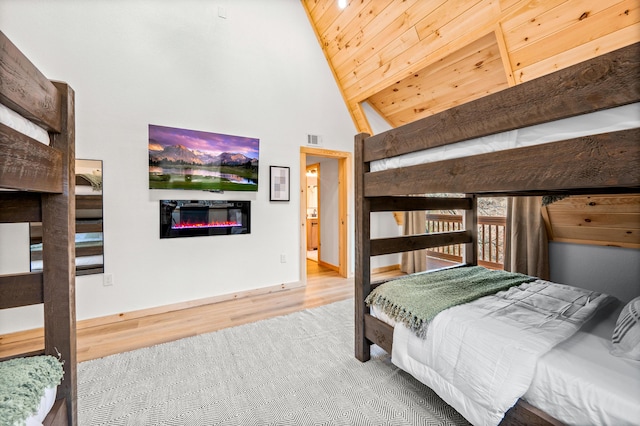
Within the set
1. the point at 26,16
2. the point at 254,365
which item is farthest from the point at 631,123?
the point at 26,16

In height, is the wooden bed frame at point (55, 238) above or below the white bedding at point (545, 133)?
below

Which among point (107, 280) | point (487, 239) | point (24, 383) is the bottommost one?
point (107, 280)

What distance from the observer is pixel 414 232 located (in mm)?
4117

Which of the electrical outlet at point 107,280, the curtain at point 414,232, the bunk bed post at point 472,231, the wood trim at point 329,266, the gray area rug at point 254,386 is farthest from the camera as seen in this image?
the wood trim at point 329,266

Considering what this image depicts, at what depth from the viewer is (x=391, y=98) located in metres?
3.78

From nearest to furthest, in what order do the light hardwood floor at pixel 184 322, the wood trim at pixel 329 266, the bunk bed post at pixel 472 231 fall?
1. the light hardwood floor at pixel 184 322
2. the bunk bed post at pixel 472 231
3. the wood trim at pixel 329 266

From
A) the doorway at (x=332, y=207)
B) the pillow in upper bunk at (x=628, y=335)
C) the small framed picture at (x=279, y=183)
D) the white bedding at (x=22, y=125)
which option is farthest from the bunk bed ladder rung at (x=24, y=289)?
the doorway at (x=332, y=207)

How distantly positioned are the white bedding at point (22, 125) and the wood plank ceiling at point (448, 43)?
2.98 meters

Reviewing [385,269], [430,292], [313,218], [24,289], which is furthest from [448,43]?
[313,218]

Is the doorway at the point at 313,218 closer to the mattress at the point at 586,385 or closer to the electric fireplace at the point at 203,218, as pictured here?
the electric fireplace at the point at 203,218

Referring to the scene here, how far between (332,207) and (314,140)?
4.43ft

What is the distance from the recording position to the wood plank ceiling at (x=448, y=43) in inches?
75.6

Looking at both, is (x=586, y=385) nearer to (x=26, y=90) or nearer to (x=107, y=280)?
(x=26, y=90)

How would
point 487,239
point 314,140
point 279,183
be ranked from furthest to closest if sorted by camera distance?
point 487,239
point 314,140
point 279,183
